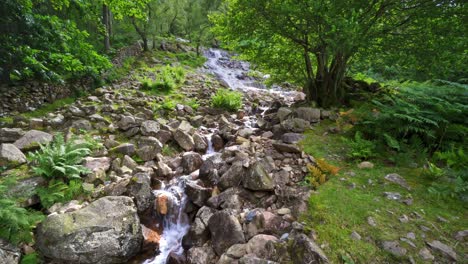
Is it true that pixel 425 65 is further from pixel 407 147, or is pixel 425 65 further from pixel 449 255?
pixel 449 255

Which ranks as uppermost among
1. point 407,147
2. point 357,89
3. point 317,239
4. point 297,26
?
point 297,26

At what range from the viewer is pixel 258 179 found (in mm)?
4652

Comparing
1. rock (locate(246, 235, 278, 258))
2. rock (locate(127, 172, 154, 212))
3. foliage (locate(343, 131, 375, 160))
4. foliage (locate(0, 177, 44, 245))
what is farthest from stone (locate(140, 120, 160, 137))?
foliage (locate(343, 131, 375, 160))

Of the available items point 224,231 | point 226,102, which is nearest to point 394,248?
point 224,231

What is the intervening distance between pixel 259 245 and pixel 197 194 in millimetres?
2191

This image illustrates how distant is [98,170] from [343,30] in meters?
6.56

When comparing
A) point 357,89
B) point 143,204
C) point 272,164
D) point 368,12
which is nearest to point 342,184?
point 272,164

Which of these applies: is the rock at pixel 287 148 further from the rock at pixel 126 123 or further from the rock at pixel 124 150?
the rock at pixel 126 123

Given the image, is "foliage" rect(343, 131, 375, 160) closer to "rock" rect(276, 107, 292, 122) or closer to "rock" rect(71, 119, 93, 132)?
"rock" rect(276, 107, 292, 122)

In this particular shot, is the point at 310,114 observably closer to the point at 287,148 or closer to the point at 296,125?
the point at 296,125

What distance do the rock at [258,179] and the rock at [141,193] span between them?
2.17m

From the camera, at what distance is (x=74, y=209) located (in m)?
4.46

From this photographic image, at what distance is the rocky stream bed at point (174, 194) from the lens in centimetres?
382

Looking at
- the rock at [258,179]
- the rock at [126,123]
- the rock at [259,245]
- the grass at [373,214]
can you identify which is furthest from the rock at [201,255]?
the rock at [126,123]
